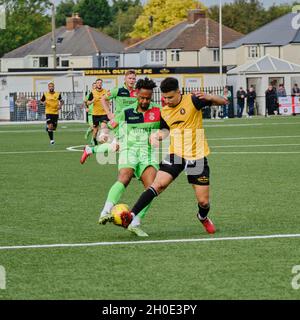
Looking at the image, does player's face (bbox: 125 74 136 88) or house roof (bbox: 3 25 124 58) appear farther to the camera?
house roof (bbox: 3 25 124 58)

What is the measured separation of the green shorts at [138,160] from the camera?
561 inches

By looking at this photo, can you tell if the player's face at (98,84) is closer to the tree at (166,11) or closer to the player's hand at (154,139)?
the player's hand at (154,139)

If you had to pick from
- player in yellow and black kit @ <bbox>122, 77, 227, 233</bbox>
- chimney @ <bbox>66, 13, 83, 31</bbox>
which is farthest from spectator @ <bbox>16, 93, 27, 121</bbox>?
chimney @ <bbox>66, 13, 83, 31</bbox>

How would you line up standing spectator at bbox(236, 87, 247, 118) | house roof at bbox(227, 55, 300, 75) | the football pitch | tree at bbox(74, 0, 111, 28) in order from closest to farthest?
the football pitch → standing spectator at bbox(236, 87, 247, 118) → house roof at bbox(227, 55, 300, 75) → tree at bbox(74, 0, 111, 28)

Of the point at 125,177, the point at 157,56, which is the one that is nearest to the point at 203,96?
the point at 125,177

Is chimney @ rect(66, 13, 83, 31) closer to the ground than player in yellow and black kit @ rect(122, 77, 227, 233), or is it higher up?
higher up

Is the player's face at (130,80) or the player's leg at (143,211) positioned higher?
the player's face at (130,80)

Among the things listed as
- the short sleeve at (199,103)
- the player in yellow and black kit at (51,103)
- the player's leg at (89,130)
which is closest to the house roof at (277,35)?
the player's leg at (89,130)

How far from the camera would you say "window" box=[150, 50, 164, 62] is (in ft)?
402

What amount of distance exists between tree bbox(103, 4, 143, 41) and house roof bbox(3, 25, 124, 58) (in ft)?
123

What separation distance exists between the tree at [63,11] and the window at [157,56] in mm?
61317

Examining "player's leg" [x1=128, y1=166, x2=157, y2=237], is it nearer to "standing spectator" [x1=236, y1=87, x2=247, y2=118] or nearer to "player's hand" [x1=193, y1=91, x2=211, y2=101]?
"player's hand" [x1=193, y1=91, x2=211, y2=101]

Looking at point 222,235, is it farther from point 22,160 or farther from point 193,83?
point 193,83
